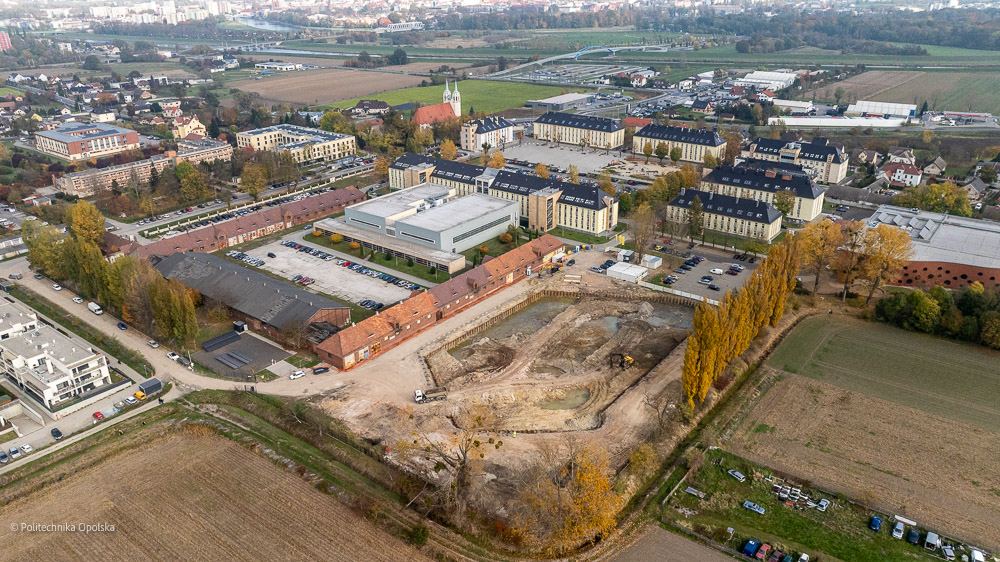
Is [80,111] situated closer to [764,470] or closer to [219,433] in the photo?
[219,433]

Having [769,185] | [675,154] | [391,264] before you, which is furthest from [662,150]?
[391,264]

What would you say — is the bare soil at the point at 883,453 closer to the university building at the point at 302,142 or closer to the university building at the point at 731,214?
the university building at the point at 731,214

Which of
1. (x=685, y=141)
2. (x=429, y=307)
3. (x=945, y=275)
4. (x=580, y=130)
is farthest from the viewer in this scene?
(x=580, y=130)

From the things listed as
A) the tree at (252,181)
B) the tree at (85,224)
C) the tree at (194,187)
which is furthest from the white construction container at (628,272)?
the tree at (194,187)

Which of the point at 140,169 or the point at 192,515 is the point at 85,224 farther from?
the point at 192,515

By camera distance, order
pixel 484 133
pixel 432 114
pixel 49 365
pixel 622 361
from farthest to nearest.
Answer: pixel 432 114 → pixel 484 133 → pixel 622 361 → pixel 49 365

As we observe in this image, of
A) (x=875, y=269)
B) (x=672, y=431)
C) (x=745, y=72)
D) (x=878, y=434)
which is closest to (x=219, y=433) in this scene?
(x=672, y=431)

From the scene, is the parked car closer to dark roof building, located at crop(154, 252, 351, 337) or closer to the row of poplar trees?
the row of poplar trees
